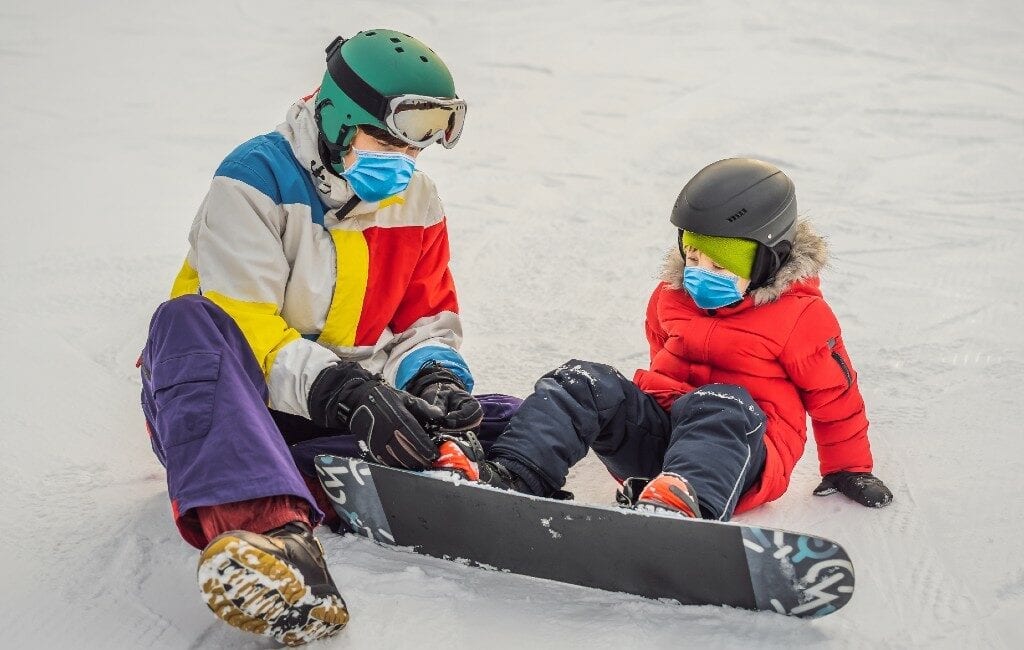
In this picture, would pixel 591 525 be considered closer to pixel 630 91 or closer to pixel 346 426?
pixel 346 426

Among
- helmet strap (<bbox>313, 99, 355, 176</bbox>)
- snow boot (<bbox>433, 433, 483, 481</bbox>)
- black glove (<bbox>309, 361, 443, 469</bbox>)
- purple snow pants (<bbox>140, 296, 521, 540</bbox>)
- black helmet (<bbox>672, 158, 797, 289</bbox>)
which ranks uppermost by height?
helmet strap (<bbox>313, 99, 355, 176</bbox>)

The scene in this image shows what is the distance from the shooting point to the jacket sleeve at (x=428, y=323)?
292 cm

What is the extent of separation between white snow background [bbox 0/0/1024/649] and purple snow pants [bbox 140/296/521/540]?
0.30m

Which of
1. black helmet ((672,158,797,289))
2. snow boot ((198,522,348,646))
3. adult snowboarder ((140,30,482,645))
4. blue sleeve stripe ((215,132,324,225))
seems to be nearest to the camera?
snow boot ((198,522,348,646))

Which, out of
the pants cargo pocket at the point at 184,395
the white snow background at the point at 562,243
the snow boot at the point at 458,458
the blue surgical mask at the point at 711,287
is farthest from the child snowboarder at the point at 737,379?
the pants cargo pocket at the point at 184,395

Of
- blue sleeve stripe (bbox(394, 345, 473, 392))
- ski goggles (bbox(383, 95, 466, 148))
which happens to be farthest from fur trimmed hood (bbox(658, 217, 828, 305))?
ski goggles (bbox(383, 95, 466, 148))

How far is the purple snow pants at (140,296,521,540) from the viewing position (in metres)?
2.16

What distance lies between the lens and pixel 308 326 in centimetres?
278

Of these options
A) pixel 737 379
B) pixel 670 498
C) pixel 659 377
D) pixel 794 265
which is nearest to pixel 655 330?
pixel 659 377

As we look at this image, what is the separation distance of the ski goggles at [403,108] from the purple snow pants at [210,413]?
594mm

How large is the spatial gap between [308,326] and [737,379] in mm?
1127

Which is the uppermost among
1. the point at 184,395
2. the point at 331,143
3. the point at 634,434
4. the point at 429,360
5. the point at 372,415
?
the point at 331,143

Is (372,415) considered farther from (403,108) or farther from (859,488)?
(859,488)

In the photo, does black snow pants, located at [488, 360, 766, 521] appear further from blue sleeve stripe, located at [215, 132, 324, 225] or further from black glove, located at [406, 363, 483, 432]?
blue sleeve stripe, located at [215, 132, 324, 225]
